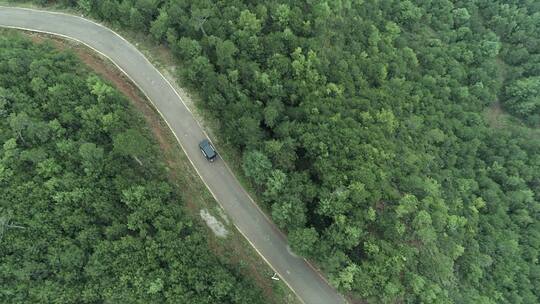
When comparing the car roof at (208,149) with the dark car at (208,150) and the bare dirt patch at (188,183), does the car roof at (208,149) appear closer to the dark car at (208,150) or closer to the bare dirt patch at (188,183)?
the dark car at (208,150)

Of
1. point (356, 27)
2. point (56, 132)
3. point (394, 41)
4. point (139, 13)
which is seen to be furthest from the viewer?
point (394, 41)

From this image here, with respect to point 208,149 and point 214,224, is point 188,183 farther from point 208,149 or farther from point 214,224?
point 214,224

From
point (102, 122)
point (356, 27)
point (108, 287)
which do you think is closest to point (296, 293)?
point (108, 287)

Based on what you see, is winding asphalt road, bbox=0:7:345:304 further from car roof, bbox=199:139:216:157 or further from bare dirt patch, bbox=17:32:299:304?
car roof, bbox=199:139:216:157

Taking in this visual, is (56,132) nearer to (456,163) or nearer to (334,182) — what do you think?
(334,182)

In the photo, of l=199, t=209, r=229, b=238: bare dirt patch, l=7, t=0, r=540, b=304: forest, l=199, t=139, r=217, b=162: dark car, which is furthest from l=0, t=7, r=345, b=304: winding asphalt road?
l=7, t=0, r=540, b=304: forest

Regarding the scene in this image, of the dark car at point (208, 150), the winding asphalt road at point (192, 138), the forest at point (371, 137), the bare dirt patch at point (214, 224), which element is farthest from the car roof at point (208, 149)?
the bare dirt patch at point (214, 224)

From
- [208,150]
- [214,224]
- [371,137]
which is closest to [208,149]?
[208,150]
